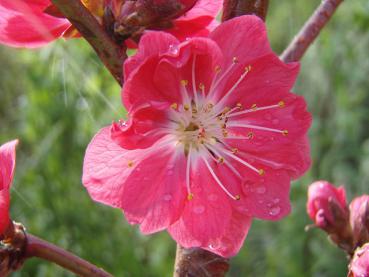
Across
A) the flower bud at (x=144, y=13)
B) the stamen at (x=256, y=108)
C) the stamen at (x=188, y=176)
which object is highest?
the flower bud at (x=144, y=13)

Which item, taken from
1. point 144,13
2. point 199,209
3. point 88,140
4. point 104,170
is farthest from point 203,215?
point 88,140

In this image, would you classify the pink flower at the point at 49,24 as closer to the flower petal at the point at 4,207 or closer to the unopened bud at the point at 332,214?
the flower petal at the point at 4,207

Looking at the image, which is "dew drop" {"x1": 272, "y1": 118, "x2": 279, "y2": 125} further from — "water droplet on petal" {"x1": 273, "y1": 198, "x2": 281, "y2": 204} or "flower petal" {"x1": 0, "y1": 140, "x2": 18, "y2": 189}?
"flower petal" {"x1": 0, "y1": 140, "x2": 18, "y2": 189}

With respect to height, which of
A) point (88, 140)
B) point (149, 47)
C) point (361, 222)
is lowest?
point (88, 140)

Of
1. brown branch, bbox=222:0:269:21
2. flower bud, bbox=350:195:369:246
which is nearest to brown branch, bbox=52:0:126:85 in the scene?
brown branch, bbox=222:0:269:21

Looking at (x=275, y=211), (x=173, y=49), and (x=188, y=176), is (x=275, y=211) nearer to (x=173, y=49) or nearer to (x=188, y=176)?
(x=188, y=176)

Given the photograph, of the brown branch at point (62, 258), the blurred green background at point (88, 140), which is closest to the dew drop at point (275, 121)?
the brown branch at point (62, 258)
